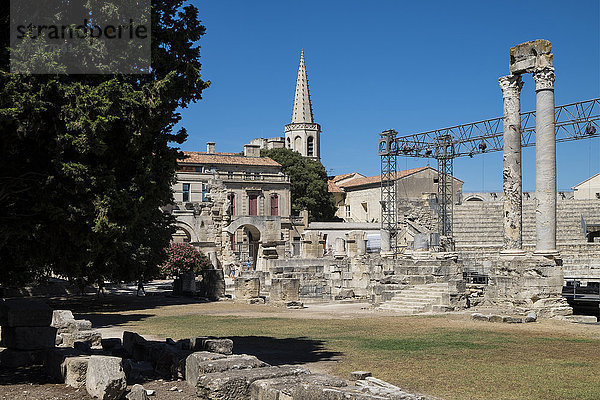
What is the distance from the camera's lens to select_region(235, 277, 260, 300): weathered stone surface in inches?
1069

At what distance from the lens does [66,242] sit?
979cm

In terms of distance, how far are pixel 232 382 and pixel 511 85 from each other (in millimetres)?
17433

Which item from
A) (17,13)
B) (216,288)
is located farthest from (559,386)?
(216,288)

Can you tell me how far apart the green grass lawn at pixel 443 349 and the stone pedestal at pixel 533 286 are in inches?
106

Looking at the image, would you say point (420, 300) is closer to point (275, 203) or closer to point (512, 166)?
point (512, 166)

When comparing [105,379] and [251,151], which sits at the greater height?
[251,151]

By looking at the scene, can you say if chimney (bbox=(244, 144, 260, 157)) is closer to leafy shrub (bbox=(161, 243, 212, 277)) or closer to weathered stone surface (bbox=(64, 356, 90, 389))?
leafy shrub (bbox=(161, 243, 212, 277))

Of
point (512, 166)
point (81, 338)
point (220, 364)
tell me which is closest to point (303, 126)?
point (512, 166)

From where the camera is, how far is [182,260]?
33.5 m

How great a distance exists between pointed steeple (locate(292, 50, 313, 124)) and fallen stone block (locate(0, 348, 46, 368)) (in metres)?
76.0

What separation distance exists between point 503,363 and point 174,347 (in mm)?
5843

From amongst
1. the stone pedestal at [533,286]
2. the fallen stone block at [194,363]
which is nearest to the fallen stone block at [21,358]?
the fallen stone block at [194,363]

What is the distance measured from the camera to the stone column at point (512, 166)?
21.5 meters

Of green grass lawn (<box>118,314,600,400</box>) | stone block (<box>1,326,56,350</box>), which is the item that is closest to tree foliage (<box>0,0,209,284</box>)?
stone block (<box>1,326,56,350</box>)
